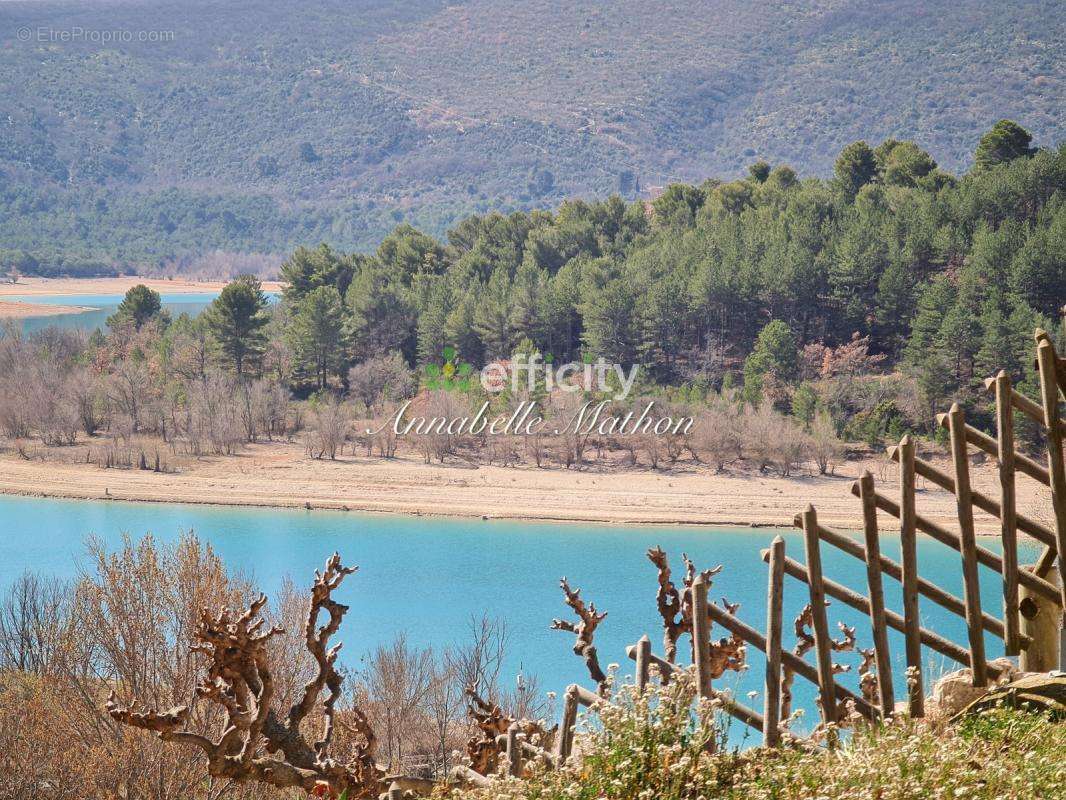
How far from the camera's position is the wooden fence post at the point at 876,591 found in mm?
3932

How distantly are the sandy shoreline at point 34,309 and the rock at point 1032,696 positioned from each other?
7675cm

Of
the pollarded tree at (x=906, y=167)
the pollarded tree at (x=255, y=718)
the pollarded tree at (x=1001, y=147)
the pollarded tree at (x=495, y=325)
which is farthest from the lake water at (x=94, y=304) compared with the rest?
the pollarded tree at (x=255, y=718)

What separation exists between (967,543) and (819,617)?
545mm

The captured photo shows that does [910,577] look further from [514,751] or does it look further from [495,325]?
[495,325]

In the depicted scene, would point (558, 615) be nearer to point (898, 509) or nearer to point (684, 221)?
point (898, 509)

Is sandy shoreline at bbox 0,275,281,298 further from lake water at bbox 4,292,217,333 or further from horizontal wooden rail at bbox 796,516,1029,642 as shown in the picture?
horizontal wooden rail at bbox 796,516,1029,642

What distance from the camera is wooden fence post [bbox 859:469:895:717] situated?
3.93 m

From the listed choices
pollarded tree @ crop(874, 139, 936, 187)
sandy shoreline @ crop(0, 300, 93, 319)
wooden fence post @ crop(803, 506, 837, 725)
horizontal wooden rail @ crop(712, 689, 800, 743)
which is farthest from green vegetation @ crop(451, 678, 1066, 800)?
sandy shoreline @ crop(0, 300, 93, 319)

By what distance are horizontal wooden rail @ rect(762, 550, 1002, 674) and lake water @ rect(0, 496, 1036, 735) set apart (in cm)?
1112

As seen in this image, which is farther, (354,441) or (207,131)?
(207,131)

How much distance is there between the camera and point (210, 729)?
1046 cm

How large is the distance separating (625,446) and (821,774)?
102ft

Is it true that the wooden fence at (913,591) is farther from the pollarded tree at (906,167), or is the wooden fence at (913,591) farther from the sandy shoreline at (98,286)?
the sandy shoreline at (98,286)

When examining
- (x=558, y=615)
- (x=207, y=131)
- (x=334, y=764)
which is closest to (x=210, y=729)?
(x=334, y=764)
